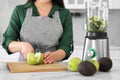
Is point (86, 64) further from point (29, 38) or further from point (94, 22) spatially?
point (29, 38)

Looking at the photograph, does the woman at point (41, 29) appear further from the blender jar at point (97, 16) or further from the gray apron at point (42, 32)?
the blender jar at point (97, 16)

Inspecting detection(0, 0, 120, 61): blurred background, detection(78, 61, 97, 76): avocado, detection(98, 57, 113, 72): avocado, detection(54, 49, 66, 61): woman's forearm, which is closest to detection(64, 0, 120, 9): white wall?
detection(0, 0, 120, 61): blurred background

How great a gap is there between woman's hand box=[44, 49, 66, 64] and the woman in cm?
3

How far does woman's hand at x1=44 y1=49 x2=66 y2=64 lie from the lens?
162 centimetres

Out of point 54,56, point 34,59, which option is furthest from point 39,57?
point 54,56

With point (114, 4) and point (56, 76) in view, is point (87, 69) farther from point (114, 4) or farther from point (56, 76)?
point (114, 4)

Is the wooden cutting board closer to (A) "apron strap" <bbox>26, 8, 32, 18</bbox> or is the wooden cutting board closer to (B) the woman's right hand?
(B) the woman's right hand

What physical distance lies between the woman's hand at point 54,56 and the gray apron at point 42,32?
0.38 feet

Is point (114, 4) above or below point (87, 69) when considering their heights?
below

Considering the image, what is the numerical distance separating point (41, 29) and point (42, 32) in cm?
2

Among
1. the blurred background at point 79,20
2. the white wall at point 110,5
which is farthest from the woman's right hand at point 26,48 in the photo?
the blurred background at point 79,20

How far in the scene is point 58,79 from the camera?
1.25 meters

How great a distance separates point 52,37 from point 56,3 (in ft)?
0.82

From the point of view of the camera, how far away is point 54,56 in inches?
67.2
